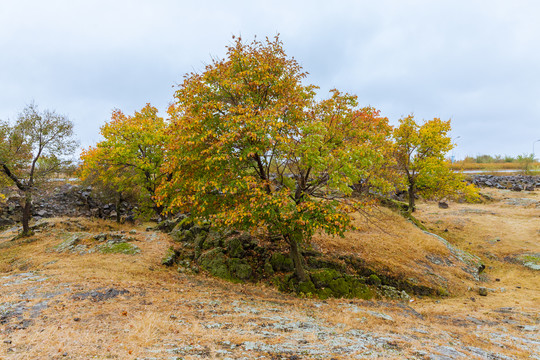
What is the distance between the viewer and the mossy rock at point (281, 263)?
43.4ft

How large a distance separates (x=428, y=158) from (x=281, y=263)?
19.3m

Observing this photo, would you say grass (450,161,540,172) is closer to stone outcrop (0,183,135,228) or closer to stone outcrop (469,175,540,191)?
stone outcrop (469,175,540,191)

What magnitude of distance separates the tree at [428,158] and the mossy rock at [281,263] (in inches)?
653

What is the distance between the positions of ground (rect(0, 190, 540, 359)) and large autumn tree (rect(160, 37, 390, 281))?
2.72 metres

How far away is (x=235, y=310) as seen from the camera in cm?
820

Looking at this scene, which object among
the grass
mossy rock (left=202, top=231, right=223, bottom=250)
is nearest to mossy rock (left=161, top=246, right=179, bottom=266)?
mossy rock (left=202, top=231, right=223, bottom=250)

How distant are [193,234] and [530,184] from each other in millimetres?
57413

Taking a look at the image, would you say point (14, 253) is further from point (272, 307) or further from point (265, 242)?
point (272, 307)

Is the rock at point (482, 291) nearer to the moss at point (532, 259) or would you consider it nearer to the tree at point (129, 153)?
the moss at point (532, 259)

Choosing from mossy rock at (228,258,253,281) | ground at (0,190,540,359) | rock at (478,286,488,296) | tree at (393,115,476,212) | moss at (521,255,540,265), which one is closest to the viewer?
ground at (0,190,540,359)

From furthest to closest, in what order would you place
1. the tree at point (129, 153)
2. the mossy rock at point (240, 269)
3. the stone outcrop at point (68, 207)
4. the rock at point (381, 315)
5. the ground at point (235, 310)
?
the stone outcrop at point (68, 207) → the tree at point (129, 153) → the mossy rock at point (240, 269) → the rock at point (381, 315) → the ground at point (235, 310)

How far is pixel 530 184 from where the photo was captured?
152 feet

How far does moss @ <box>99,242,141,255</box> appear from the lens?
14312 mm

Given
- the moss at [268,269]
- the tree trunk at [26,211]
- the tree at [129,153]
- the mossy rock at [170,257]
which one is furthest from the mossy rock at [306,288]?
the tree trunk at [26,211]
